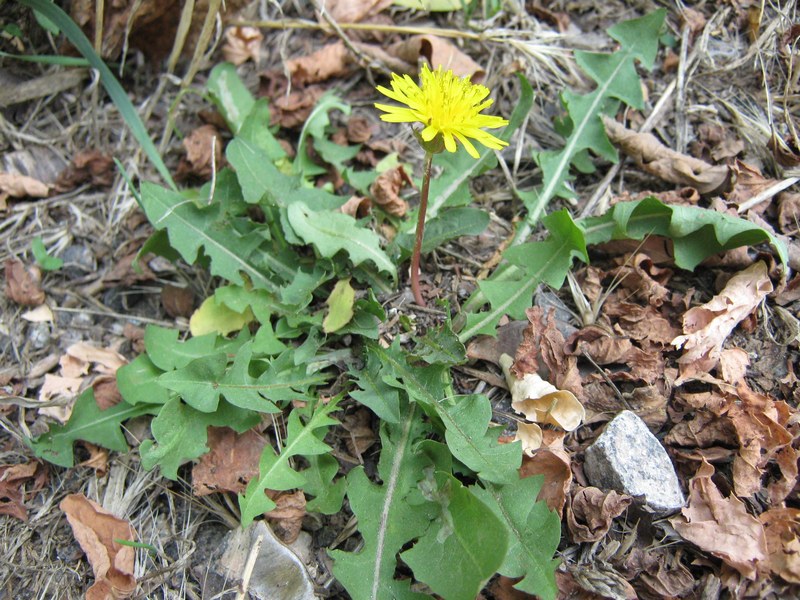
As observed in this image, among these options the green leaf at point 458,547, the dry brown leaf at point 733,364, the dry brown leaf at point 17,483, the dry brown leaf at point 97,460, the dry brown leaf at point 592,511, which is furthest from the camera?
the dry brown leaf at point 97,460

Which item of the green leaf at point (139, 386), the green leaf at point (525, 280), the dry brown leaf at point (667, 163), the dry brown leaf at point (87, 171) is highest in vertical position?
the dry brown leaf at point (667, 163)

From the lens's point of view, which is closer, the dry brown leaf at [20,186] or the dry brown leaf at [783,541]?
the dry brown leaf at [783,541]

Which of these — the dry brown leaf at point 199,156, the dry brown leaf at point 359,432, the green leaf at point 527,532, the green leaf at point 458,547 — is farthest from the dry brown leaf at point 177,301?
the green leaf at point 527,532

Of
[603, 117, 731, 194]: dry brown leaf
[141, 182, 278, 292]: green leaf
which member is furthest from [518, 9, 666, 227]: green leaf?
[141, 182, 278, 292]: green leaf

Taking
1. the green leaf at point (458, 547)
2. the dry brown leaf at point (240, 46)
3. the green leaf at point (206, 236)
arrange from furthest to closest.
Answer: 1. the dry brown leaf at point (240, 46)
2. the green leaf at point (206, 236)
3. the green leaf at point (458, 547)

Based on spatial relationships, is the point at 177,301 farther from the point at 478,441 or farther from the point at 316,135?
the point at 478,441

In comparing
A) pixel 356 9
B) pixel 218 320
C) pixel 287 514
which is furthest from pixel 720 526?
pixel 356 9

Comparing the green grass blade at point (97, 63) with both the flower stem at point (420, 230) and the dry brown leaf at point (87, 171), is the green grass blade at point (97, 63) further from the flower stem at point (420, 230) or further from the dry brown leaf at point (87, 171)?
the flower stem at point (420, 230)
